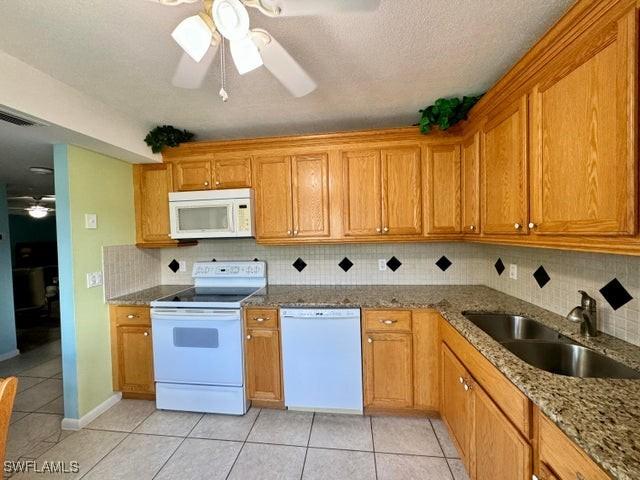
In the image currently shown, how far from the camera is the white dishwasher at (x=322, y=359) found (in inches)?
82.2

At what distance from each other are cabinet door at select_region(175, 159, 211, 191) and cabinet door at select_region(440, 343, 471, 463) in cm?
238

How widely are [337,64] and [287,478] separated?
241 cm

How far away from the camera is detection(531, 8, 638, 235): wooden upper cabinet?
35.0 inches

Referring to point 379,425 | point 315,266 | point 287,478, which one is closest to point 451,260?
point 315,266

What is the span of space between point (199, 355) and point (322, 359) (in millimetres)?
992

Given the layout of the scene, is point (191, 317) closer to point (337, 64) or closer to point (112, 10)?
point (112, 10)

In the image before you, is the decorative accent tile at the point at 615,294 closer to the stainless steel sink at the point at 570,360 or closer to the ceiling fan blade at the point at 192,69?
the stainless steel sink at the point at 570,360

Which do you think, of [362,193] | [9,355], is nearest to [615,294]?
[362,193]

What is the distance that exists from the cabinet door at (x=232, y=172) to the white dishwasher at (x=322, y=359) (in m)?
1.21

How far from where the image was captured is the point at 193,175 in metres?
2.54

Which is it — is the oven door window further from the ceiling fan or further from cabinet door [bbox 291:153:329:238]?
the ceiling fan

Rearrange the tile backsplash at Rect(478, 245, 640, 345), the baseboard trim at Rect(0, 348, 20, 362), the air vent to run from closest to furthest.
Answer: the tile backsplash at Rect(478, 245, 640, 345), the air vent, the baseboard trim at Rect(0, 348, 20, 362)

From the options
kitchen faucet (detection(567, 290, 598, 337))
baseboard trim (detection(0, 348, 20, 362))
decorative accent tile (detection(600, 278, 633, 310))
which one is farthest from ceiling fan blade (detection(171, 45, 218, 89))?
baseboard trim (detection(0, 348, 20, 362))

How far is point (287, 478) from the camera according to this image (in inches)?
63.4
